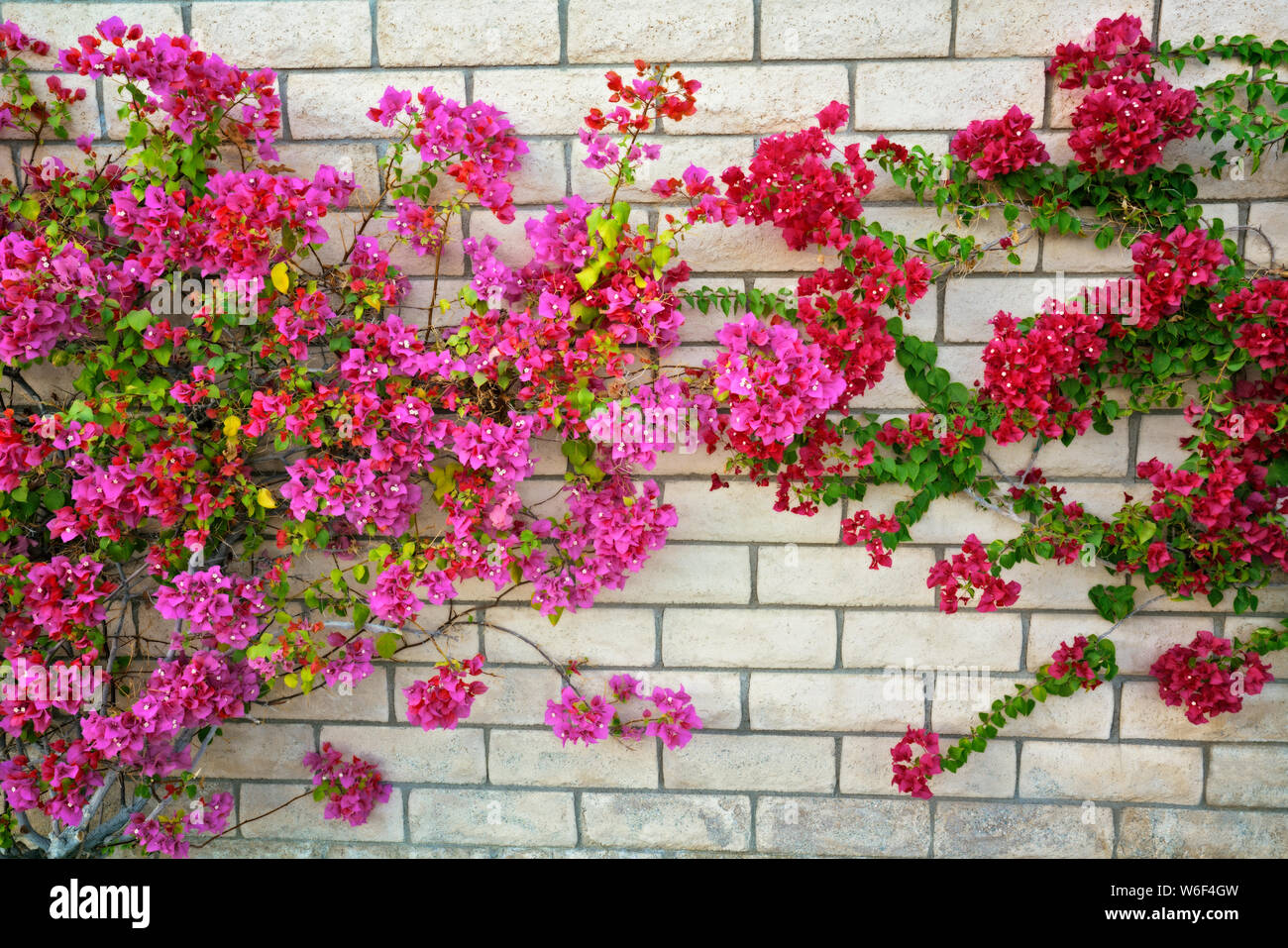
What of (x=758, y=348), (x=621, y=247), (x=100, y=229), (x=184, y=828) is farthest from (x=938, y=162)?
(x=184, y=828)

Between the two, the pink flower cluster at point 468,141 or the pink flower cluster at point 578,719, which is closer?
the pink flower cluster at point 468,141

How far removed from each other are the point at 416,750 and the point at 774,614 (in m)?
0.94

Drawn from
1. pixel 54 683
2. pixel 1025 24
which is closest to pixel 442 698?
pixel 54 683

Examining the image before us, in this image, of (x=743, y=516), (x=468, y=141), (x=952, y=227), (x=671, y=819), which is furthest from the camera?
(x=671, y=819)

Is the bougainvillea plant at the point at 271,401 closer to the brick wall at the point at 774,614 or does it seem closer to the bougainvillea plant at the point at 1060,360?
the brick wall at the point at 774,614

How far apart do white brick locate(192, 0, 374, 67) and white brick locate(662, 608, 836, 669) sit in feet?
4.82

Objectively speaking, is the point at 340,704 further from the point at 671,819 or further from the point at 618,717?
the point at 671,819

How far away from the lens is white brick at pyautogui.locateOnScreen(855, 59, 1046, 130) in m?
1.85

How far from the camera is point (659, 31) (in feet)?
6.15

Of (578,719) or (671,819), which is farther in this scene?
(671,819)

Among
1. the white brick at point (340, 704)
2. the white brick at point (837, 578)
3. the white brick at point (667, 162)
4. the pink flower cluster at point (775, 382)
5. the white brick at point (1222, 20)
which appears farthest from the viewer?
the white brick at point (340, 704)

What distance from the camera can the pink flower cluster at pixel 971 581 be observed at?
1.86 m

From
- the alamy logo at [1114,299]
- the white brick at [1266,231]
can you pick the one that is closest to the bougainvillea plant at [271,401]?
the alamy logo at [1114,299]

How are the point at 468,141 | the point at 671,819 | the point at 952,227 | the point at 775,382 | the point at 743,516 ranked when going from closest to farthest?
the point at 775,382
the point at 468,141
the point at 952,227
the point at 743,516
the point at 671,819
